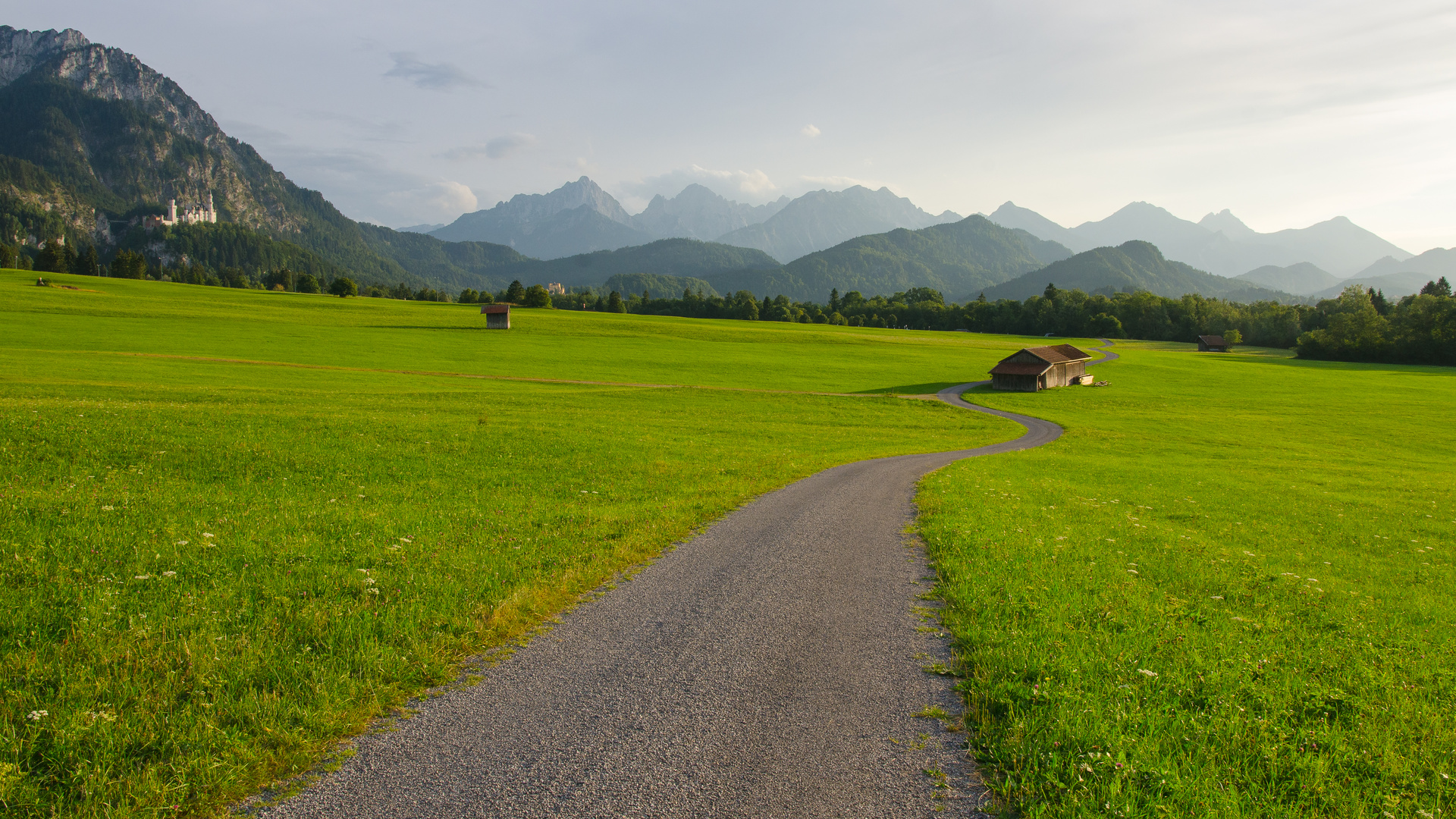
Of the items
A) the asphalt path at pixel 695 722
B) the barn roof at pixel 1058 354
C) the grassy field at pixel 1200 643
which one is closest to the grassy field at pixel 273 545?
the asphalt path at pixel 695 722

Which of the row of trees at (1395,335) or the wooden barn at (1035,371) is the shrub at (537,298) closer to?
the wooden barn at (1035,371)

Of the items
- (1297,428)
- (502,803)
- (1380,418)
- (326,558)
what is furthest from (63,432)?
(1380,418)

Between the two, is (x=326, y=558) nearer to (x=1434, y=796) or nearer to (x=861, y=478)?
(x=1434, y=796)

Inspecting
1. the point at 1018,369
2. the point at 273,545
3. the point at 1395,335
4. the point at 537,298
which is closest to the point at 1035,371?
the point at 1018,369

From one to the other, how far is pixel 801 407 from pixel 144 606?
151 ft

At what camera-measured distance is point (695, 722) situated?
626 cm

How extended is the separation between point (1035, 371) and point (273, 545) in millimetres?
78374

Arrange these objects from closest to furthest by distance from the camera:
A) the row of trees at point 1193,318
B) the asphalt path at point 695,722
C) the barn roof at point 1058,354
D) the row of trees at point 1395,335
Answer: the asphalt path at point 695,722, the barn roof at point 1058,354, the row of trees at point 1395,335, the row of trees at point 1193,318

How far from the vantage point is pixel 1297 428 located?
52625 millimetres

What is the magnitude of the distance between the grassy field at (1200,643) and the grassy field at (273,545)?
603 cm

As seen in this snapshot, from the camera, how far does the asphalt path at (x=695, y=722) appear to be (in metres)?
5.12

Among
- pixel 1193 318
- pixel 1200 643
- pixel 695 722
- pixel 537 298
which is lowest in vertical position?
pixel 695 722

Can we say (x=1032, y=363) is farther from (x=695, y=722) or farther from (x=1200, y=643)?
(x=695, y=722)

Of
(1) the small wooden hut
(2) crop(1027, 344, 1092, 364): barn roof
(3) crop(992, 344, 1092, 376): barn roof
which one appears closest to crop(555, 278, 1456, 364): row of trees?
(2) crop(1027, 344, 1092, 364): barn roof
